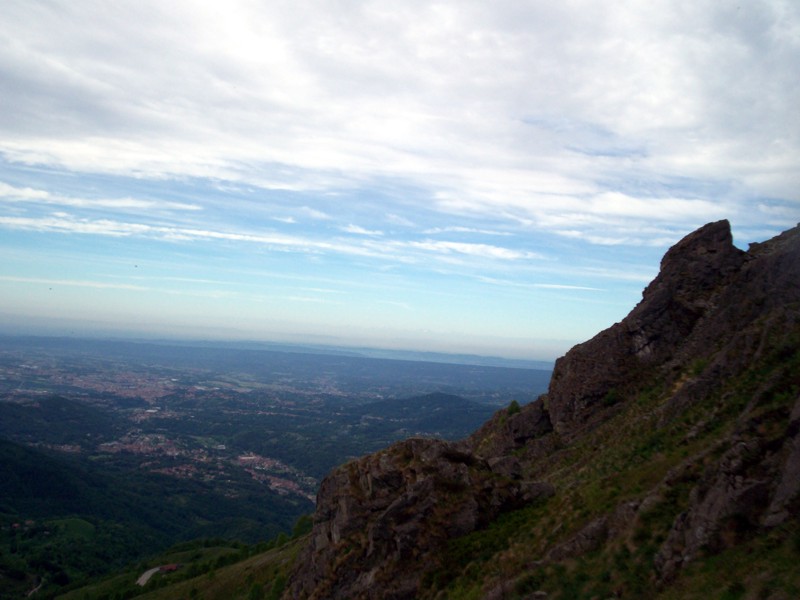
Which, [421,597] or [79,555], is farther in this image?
[79,555]

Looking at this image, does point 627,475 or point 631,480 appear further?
point 627,475

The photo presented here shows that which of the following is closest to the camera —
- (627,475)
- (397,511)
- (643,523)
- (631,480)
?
(643,523)

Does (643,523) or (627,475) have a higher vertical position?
(627,475)

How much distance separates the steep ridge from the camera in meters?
14.7

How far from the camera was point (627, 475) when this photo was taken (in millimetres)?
22656

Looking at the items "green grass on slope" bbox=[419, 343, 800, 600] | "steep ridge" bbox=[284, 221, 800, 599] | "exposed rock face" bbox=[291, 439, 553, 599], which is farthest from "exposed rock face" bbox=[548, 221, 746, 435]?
"exposed rock face" bbox=[291, 439, 553, 599]

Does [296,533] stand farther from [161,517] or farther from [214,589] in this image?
[161,517]

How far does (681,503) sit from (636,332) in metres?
23.8

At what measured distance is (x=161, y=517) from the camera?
155 m

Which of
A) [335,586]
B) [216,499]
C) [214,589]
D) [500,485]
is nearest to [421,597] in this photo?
[335,586]

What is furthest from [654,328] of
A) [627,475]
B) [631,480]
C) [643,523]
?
[643,523]

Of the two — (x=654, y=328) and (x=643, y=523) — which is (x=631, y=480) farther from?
(x=654, y=328)

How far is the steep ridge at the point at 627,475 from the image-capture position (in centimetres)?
1471

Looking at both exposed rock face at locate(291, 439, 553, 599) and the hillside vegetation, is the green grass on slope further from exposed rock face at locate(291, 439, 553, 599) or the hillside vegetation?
exposed rock face at locate(291, 439, 553, 599)
